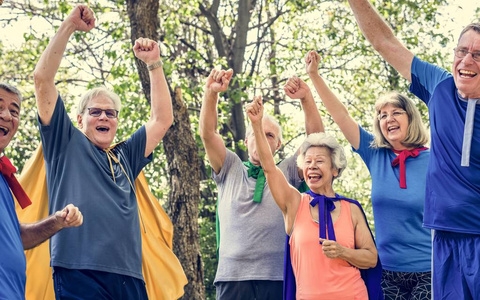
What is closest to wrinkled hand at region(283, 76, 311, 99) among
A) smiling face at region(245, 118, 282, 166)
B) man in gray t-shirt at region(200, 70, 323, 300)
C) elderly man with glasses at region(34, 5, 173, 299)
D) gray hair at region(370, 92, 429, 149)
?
man in gray t-shirt at region(200, 70, 323, 300)

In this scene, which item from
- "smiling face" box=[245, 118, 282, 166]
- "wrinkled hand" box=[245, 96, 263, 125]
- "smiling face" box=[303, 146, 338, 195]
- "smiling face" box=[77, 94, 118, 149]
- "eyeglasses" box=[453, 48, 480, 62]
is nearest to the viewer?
"eyeglasses" box=[453, 48, 480, 62]

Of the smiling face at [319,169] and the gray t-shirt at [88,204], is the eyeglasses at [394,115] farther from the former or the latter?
the gray t-shirt at [88,204]

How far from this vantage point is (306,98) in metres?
4.69

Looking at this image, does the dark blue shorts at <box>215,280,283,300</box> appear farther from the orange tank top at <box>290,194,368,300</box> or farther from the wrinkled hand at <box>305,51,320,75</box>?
the wrinkled hand at <box>305,51,320,75</box>

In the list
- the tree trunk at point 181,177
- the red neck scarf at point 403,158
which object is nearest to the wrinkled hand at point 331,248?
the red neck scarf at point 403,158

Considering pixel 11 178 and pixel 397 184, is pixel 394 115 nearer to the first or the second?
pixel 397 184

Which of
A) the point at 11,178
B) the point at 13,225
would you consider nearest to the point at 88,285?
the point at 13,225

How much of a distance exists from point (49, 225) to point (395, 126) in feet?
7.78

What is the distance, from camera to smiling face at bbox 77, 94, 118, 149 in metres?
4.07

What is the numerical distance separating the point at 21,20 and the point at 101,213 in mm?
9328

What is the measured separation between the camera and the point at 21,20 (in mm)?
12070

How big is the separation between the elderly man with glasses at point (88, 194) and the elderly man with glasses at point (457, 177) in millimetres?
1669

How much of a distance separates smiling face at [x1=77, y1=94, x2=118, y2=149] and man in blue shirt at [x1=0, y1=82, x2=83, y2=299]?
60 centimetres

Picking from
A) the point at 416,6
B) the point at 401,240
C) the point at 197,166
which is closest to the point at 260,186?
the point at 401,240
